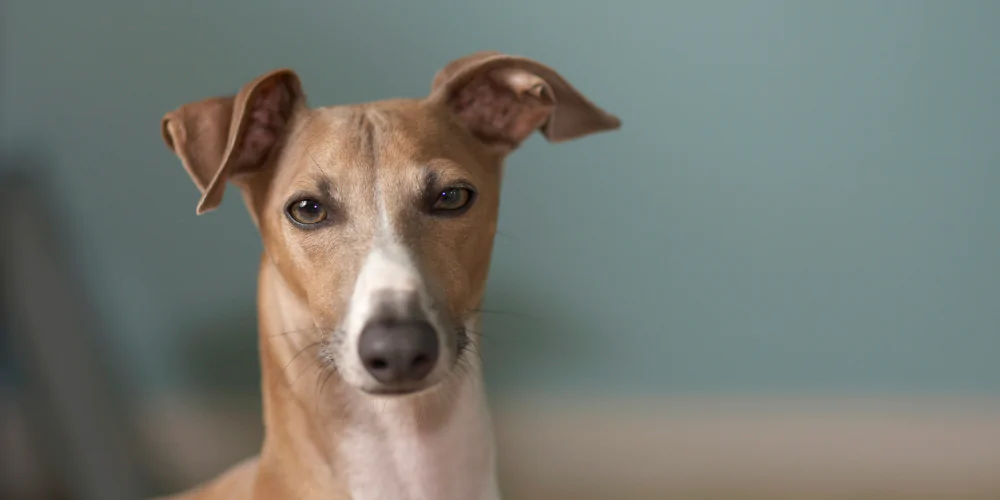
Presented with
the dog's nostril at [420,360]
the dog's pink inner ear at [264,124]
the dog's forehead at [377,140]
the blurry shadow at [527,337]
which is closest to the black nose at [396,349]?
the dog's nostril at [420,360]

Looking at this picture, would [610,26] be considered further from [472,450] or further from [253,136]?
[472,450]

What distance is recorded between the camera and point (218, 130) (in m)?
1.55

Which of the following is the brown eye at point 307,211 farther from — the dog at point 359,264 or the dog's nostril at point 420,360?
the dog's nostril at point 420,360

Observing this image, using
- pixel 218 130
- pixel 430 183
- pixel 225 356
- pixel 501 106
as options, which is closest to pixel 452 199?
pixel 430 183

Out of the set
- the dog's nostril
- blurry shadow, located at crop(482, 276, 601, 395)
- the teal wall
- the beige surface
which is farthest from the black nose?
the beige surface

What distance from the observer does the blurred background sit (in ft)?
8.57

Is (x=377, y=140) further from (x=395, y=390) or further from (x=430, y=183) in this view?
(x=395, y=390)

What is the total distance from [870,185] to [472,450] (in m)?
1.67

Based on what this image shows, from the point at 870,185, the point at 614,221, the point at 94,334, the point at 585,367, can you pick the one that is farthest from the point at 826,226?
the point at 94,334

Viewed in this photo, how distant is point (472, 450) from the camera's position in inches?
63.7

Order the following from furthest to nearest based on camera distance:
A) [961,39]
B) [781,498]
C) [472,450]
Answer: [781,498] → [961,39] → [472,450]

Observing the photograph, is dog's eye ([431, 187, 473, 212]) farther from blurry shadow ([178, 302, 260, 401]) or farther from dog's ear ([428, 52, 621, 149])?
blurry shadow ([178, 302, 260, 401])

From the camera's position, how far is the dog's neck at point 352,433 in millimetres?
1553

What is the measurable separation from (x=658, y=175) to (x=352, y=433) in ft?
4.79
